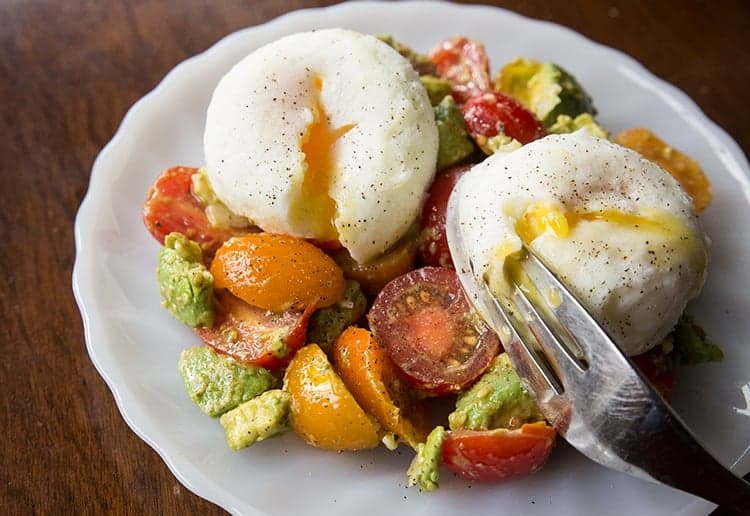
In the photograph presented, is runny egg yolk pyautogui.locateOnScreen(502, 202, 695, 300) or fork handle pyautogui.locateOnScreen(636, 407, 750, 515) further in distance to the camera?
runny egg yolk pyautogui.locateOnScreen(502, 202, 695, 300)

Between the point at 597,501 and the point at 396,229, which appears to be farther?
the point at 396,229

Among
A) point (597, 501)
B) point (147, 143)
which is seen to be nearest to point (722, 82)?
point (597, 501)

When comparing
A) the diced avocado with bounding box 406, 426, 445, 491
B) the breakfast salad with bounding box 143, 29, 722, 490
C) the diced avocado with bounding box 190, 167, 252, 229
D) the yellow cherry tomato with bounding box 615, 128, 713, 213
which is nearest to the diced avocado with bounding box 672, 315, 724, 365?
the breakfast salad with bounding box 143, 29, 722, 490

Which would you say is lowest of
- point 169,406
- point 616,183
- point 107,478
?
point 107,478

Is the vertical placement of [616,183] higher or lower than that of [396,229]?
higher

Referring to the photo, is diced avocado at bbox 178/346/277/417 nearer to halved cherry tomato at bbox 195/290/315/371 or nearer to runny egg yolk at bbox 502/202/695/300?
halved cherry tomato at bbox 195/290/315/371

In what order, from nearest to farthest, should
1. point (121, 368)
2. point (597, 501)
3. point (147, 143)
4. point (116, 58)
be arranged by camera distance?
point (597, 501) → point (121, 368) → point (147, 143) → point (116, 58)

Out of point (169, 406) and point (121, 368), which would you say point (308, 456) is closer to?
point (169, 406)

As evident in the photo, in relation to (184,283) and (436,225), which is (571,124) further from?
(184,283)

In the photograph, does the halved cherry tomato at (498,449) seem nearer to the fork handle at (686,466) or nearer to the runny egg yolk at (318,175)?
the fork handle at (686,466)
